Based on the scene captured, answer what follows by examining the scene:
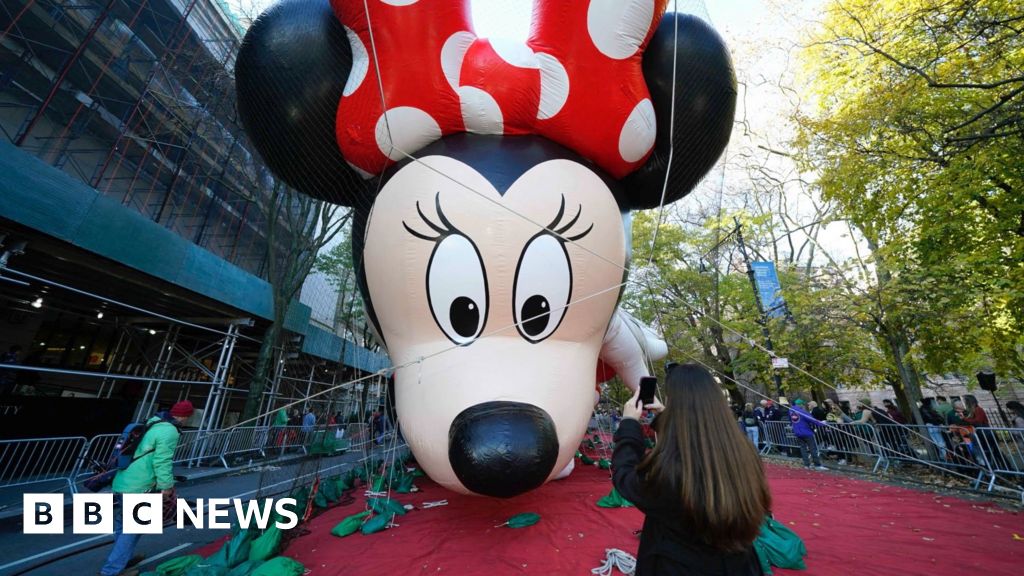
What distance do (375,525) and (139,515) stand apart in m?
1.80

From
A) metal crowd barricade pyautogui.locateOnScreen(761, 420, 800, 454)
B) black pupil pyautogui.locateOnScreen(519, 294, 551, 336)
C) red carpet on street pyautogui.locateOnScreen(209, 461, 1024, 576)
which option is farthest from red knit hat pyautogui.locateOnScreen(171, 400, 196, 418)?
metal crowd barricade pyautogui.locateOnScreen(761, 420, 800, 454)

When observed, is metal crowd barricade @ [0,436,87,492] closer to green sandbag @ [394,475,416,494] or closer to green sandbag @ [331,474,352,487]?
green sandbag @ [331,474,352,487]

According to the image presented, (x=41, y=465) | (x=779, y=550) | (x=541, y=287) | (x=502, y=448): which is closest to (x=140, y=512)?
(x=502, y=448)

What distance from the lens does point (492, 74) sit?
8.86 ft

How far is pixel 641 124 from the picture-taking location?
2.94 metres

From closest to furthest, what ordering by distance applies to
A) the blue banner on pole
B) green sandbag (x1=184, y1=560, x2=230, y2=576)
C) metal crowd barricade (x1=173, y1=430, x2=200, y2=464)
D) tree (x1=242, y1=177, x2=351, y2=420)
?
green sandbag (x1=184, y1=560, x2=230, y2=576)
metal crowd barricade (x1=173, y1=430, x2=200, y2=464)
tree (x1=242, y1=177, x2=351, y2=420)
the blue banner on pole

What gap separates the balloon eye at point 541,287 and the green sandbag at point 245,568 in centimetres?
239

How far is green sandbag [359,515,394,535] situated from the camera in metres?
3.66

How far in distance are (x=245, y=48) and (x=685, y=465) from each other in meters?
3.65

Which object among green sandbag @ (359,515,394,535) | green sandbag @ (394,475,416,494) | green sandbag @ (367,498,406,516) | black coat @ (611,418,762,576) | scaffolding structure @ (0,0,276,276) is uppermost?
scaffolding structure @ (0,0,276,276)


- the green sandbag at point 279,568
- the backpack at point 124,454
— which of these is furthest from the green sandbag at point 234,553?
the backpack at point 124,454

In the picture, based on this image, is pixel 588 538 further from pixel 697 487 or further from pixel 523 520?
pixel 697 487

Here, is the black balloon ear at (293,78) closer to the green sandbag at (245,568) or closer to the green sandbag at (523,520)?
the green sandbag at (245,568)

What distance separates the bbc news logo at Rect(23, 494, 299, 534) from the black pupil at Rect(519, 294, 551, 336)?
8.74 ft
